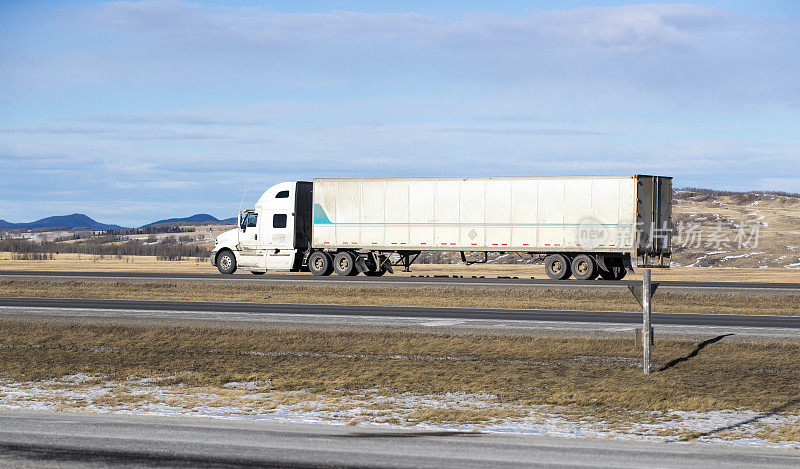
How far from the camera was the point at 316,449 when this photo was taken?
9.21 metres

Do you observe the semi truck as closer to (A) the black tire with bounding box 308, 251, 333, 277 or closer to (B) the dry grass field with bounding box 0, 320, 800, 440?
(A) the black tire with bounding box 308, 251, 333, 277

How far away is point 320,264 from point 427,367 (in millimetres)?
25042

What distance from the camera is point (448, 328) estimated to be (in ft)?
66.7

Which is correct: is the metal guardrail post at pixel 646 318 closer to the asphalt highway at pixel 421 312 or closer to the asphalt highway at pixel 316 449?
the asphalt highway at pixel 316 449

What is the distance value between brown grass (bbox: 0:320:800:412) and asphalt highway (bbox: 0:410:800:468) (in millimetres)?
2717

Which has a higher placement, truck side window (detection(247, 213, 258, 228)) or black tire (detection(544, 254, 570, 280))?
truck side window (detection(247, 213, 258, 228))

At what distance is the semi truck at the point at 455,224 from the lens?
3509 centimetres

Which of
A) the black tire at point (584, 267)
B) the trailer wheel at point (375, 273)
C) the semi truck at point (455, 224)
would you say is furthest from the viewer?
the trailer wheel at point (375, 273)

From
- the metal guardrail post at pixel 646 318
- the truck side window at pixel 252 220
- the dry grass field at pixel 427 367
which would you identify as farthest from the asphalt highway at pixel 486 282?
the metal guardrail post at pixel 646 318

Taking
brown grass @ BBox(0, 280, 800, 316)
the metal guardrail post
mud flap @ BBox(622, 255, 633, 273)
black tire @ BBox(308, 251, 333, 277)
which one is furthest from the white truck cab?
the metal guardrail post

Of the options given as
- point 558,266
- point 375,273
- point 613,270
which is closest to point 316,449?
point 558,266

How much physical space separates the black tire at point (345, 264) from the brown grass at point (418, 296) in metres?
5.86

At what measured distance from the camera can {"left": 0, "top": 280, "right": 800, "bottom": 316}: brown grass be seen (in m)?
27.4

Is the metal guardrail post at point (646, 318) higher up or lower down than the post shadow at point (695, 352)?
higher up
